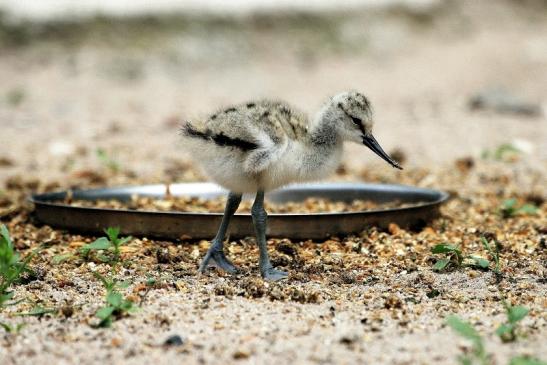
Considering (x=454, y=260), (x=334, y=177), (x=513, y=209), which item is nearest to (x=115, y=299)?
(x=454, y=260)

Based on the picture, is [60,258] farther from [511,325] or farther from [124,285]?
[511,325]

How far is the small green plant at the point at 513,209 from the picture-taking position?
16.5 feet

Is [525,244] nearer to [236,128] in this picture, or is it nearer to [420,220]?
[420,220]

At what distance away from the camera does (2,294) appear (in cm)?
345

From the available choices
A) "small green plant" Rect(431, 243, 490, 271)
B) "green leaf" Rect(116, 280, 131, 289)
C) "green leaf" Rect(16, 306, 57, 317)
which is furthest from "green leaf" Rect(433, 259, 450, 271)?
"green leaf" Rect(16, 306, 57, 317)

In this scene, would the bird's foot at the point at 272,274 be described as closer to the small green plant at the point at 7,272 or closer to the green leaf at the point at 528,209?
the small green plant at the point at 7,272

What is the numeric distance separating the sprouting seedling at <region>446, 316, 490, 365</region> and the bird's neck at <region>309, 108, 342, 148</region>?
1.25m

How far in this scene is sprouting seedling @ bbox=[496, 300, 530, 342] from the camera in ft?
9.75

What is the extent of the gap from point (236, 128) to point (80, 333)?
44.6 inches

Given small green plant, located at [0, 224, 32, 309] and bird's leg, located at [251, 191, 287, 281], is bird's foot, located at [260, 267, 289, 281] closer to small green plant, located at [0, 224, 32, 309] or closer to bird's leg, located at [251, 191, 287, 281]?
bird's leg, located at [251, 191, 287, 281]

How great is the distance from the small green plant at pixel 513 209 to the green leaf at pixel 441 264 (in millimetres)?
1198

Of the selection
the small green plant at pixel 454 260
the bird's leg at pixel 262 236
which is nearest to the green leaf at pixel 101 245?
the bird's leg at pixel 262 236

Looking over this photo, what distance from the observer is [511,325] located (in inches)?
120

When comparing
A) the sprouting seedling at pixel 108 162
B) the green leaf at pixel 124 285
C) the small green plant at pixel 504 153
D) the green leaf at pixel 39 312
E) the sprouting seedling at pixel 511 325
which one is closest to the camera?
the sprouting seedling at pixel 511 325
